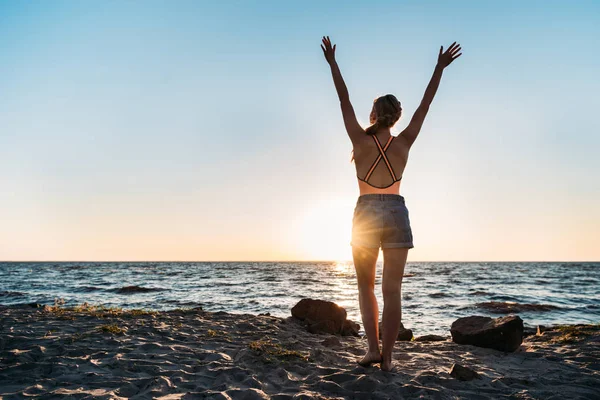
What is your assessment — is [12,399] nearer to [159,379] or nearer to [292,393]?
[159,379]

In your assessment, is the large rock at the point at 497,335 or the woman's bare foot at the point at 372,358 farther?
the large rock at the point at 497,335

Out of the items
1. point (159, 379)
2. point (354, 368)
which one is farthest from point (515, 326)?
point (159, 379)

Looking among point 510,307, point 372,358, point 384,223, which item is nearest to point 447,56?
point 384,223

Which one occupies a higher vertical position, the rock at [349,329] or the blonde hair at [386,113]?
the blonde hair at [386,113]

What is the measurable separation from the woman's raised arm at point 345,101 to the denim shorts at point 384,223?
2.30 feet

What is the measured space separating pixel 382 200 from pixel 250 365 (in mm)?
2449

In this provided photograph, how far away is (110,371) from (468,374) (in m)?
3.85

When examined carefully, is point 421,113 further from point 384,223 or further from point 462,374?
point 462,374

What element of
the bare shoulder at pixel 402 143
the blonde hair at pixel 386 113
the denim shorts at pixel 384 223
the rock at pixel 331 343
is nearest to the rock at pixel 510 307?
the rock at pixel 331 343

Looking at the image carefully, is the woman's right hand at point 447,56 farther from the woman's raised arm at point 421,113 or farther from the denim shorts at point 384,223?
the denim shorts at point 384,223

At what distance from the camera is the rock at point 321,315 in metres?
7.87

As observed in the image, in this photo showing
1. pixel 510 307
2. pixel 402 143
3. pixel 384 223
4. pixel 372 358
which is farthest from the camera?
pixel 510 307

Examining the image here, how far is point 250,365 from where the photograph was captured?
4496mm

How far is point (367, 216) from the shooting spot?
402 cm
